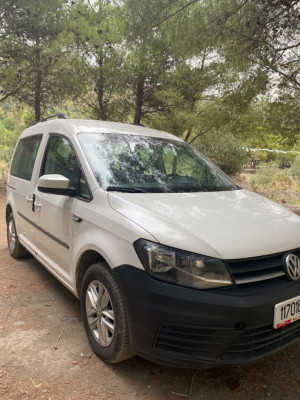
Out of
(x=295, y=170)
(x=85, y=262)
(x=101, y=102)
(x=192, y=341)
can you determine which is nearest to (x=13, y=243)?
(x=85, y=262)

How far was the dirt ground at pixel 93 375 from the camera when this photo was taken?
2.08 metres

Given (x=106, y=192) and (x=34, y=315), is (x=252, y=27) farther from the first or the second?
(x=34, y=315)

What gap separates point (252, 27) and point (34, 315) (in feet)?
20.7

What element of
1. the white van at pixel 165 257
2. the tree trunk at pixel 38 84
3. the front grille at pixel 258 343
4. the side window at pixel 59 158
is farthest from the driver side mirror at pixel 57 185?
the tree trunk at pixel 38 84

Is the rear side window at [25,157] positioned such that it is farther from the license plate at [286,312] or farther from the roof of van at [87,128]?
the license plate at [286,312]

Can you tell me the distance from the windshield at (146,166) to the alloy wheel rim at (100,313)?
0.76 metres

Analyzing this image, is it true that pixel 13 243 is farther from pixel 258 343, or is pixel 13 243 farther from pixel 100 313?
pixel 258 343

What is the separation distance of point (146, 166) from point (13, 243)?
2.63m

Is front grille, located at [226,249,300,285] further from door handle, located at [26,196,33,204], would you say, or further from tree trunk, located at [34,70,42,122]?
tree trunk, located at [34,70,42,122]

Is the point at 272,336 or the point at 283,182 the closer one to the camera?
the point at 272,336

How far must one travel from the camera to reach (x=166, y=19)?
6668 mm

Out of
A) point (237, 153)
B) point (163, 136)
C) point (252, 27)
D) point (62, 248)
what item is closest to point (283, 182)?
point (237, 153)

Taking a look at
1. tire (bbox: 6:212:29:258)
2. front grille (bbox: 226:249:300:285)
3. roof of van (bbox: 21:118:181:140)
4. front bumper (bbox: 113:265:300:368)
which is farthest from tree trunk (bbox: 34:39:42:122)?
front grille (bbox: 226:249:300:285)

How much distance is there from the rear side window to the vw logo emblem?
2875 mm
